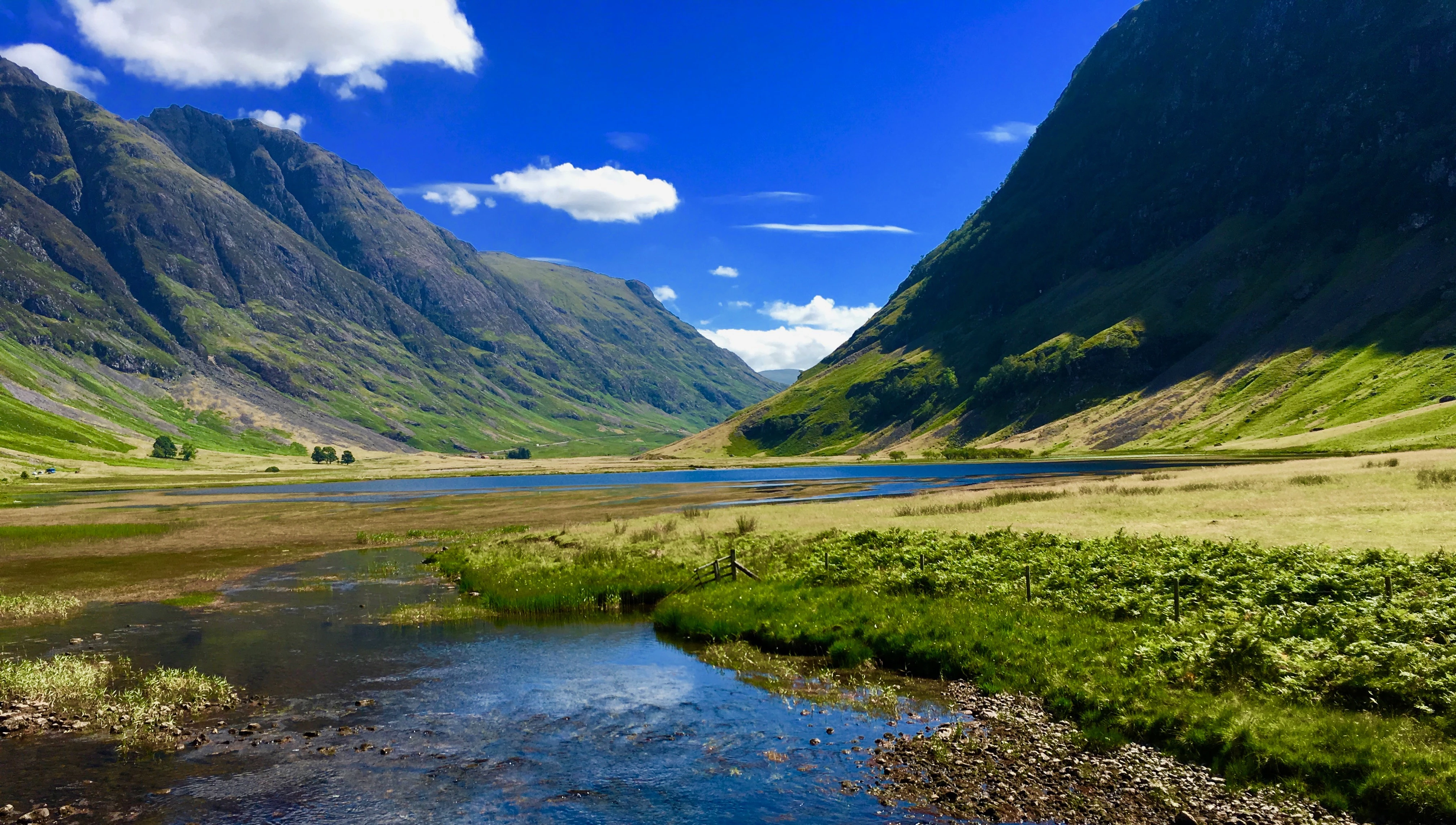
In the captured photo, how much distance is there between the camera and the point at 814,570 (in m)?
42.4

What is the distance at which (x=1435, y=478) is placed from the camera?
2333 inches

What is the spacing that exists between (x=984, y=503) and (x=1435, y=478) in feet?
114

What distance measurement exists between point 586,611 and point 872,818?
29064mm

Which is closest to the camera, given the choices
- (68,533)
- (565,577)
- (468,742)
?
(468,742)

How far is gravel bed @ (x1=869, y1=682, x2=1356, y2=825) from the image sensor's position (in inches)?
663

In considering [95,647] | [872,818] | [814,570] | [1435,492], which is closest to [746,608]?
[814,570]

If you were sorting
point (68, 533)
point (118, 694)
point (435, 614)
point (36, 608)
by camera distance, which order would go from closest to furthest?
point (118, 694), point (435, 614), point (36, 608), point (68, 533)

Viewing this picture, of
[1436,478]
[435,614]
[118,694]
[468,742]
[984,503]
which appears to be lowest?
[435,614]

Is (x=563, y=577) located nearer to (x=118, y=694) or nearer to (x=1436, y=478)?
(x=118, y=694)

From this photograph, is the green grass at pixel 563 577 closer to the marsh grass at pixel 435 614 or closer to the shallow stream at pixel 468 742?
the marsh grass at pixel 435 614

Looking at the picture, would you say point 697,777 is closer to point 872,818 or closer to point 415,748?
point 872,818

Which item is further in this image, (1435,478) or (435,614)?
(1435,478)

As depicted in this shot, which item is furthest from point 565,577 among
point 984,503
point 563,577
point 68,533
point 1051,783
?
point 68,533

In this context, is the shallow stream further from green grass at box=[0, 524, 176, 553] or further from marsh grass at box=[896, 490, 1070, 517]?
green grass at box=[0, 524, 176, 553]
